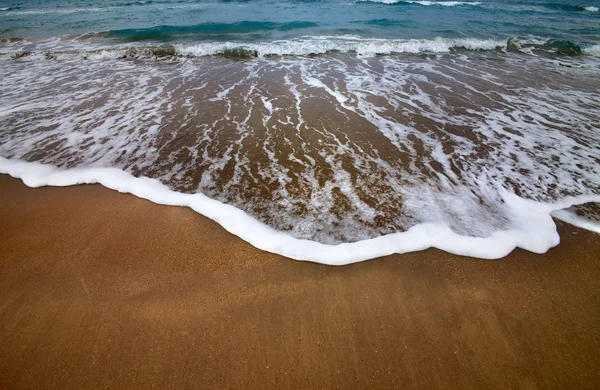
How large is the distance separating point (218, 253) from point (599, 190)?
4.66 metres

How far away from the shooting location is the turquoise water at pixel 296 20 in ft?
42.2

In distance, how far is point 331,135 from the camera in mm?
4621

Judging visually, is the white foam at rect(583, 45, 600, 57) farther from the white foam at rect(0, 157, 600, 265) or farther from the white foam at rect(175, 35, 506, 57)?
the white foam at rect(0, 157, 600, 265)

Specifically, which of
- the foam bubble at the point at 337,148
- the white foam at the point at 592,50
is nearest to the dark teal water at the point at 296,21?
the white foam at the point at 592,50

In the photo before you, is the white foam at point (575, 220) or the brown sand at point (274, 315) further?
the white foam at point (575, 220)

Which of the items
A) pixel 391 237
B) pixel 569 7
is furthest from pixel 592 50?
pixel 569 7

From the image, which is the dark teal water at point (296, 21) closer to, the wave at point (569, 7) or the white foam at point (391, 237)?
the wave at point (569, 7)

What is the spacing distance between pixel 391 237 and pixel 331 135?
94.5 inches

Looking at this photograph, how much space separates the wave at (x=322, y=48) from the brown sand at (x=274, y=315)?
9469 mm

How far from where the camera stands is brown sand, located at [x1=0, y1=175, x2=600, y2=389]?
1837 millimetres

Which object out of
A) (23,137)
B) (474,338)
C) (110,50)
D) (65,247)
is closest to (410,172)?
(474,338)

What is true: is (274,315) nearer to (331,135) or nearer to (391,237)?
(391,237)

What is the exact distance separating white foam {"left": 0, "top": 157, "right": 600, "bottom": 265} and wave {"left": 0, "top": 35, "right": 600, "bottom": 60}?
8.69 meters

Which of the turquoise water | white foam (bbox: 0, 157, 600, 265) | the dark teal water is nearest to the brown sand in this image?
white foam (bbox: 0, 157, 600, 265)
